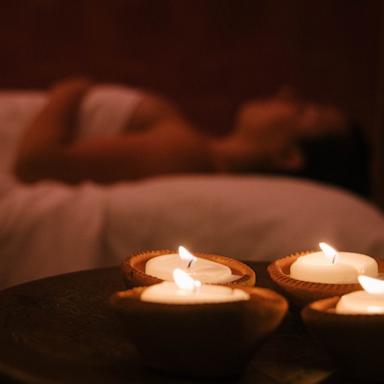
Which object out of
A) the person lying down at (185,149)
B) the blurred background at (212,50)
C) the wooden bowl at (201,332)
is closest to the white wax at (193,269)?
the wooden bowl at (201,332)

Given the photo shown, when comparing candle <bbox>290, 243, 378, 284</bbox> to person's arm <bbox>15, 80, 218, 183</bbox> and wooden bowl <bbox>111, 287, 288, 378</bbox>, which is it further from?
person's arm <bbox>15, 80, 218, 183</bbox>

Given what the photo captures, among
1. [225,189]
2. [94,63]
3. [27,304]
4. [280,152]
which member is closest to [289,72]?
[94,63]

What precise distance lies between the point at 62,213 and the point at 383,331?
105 cm

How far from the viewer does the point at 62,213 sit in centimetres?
154

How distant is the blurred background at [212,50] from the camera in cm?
308

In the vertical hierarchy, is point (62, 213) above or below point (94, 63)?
below

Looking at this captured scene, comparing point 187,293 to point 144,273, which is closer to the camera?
point 187,293

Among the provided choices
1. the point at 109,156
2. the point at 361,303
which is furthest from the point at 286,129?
the point at 361,303

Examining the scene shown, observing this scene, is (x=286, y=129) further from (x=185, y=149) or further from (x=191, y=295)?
(x=191, y=295)

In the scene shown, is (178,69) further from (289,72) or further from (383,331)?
(383,331)

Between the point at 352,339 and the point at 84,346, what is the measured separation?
9.0 inches

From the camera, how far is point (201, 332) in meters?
0.58

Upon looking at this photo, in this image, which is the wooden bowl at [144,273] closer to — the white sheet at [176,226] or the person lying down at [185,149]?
the white sheet at [176,226]

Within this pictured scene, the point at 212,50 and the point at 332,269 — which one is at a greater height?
the point at 212,50
